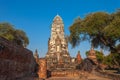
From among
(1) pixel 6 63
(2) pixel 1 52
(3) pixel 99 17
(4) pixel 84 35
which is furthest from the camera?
(4) pixel 84 35

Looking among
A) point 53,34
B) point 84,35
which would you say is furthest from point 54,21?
point 84,35

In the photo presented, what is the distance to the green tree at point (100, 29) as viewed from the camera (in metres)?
21.6

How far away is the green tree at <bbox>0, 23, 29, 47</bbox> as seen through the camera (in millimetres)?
34784

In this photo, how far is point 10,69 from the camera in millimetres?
12148

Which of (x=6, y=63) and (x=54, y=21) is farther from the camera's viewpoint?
(x=54, y=21)

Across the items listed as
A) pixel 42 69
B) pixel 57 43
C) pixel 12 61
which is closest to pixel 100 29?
pixel 42 69

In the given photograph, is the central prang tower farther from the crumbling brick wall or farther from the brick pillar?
Result: the crumbling brick wall

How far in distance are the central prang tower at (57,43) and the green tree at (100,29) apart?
2301 centimetres

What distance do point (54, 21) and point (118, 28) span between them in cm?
4056

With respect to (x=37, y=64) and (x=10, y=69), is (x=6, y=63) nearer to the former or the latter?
(x=10, y=69)

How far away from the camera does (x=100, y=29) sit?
2419 centimetres

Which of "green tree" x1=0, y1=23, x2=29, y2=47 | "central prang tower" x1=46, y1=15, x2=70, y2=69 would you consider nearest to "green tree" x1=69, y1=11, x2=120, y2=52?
"green tree" x1=0, y1=23, x2=29, y2=47

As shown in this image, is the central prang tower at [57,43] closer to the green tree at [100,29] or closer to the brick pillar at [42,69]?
the green tree at [100,29]

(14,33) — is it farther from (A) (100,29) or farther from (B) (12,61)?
(B) (12,61)
